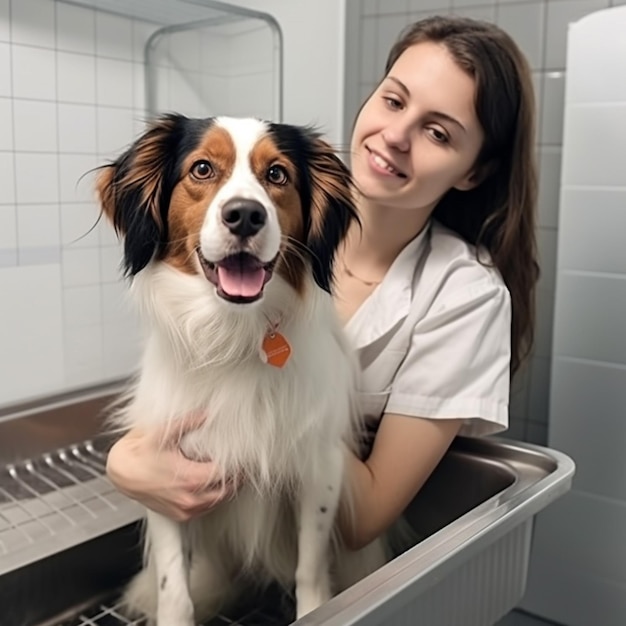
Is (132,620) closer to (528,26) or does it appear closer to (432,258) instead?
(432,258)

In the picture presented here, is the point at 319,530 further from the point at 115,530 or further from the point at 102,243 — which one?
the point at 102,243

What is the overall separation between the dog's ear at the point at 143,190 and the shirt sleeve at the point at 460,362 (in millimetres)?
457

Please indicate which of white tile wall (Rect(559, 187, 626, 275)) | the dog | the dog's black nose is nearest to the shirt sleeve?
the dog

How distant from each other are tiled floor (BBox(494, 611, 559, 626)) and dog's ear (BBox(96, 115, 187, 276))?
124 cm

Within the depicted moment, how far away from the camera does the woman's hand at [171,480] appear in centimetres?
111

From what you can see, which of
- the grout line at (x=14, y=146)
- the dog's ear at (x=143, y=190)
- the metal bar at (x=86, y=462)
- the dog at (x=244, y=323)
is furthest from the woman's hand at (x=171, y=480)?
the grout line at (x=14, y=146)

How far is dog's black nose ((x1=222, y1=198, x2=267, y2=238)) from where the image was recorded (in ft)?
3.01

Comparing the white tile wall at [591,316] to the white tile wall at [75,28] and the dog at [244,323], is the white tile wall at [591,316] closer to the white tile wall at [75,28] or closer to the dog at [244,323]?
the dog at [244,323]

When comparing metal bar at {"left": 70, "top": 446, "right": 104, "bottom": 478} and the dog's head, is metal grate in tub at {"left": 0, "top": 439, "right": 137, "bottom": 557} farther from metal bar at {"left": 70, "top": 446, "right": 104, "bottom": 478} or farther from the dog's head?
the dog's head

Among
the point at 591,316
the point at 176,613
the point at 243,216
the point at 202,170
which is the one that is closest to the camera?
the point at 243,216

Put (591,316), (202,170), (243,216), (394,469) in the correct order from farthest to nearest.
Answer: (591,316)
(394,469)
(202,170)
(243,216)

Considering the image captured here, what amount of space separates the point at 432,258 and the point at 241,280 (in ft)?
1.63

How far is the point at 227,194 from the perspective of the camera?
0.95 meters

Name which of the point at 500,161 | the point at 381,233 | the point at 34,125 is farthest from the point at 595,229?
the point at 34,125
